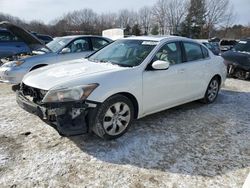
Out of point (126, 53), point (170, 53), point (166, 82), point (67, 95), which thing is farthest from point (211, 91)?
point (67, 95)

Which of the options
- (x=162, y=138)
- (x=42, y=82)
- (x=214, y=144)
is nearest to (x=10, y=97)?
(x=42, y=82)

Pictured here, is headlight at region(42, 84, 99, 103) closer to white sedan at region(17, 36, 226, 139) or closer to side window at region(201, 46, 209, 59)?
white sedan at region(17, 36, 226, 139)

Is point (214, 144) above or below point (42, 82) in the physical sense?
below

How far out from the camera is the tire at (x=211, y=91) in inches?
226

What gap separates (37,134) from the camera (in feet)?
13.1

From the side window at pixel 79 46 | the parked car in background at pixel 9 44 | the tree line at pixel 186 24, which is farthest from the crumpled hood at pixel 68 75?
the tree line at pixel 186 24

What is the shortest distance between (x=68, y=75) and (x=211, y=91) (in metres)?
3.49

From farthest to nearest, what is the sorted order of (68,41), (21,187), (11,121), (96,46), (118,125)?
(96,46), (68,41), (11,121), (118,125), (21,187)

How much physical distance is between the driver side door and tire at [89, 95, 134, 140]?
1.29 ft

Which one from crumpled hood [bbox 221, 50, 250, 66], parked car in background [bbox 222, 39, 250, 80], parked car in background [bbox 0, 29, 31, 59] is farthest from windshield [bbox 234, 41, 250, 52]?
parked car in background [bbox 0, 29, 31, 59]

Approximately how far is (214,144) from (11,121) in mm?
3398

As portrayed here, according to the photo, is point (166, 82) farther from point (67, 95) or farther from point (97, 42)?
point (97, 42)

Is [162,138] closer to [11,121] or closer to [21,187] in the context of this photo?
[21,187]

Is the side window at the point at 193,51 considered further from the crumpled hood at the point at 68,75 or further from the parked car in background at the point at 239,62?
the parked car in background at the point at 239,62
